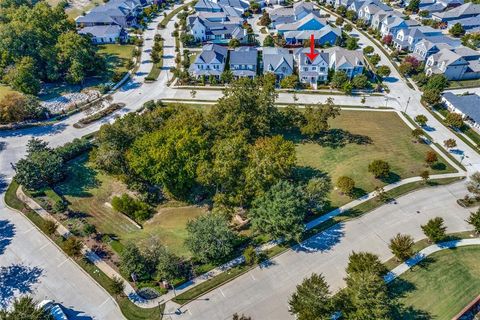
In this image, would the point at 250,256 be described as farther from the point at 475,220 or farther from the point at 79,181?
the point at 79,181

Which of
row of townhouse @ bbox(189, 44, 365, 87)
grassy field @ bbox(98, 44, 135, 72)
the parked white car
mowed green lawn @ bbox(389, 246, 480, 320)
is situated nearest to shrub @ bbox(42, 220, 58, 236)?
the parked white car

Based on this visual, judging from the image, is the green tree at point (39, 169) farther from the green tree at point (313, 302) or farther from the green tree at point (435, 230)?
the green tree at point (435, 230)

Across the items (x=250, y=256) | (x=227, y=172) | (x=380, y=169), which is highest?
(x=227, y=172)

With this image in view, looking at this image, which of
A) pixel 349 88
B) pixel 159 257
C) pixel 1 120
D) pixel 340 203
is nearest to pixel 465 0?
pixel 349 88

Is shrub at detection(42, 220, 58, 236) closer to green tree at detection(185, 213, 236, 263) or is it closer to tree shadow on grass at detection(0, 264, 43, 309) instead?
tree shadow on grass at detection(0, 264, 43, 309)

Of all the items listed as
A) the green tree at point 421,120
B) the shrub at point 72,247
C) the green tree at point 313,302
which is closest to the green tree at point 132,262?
the shrub at point 72,247

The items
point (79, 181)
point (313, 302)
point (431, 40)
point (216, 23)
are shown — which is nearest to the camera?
point (313, 302)

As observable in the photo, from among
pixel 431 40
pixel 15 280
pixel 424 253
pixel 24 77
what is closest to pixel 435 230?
pixel 424 253
